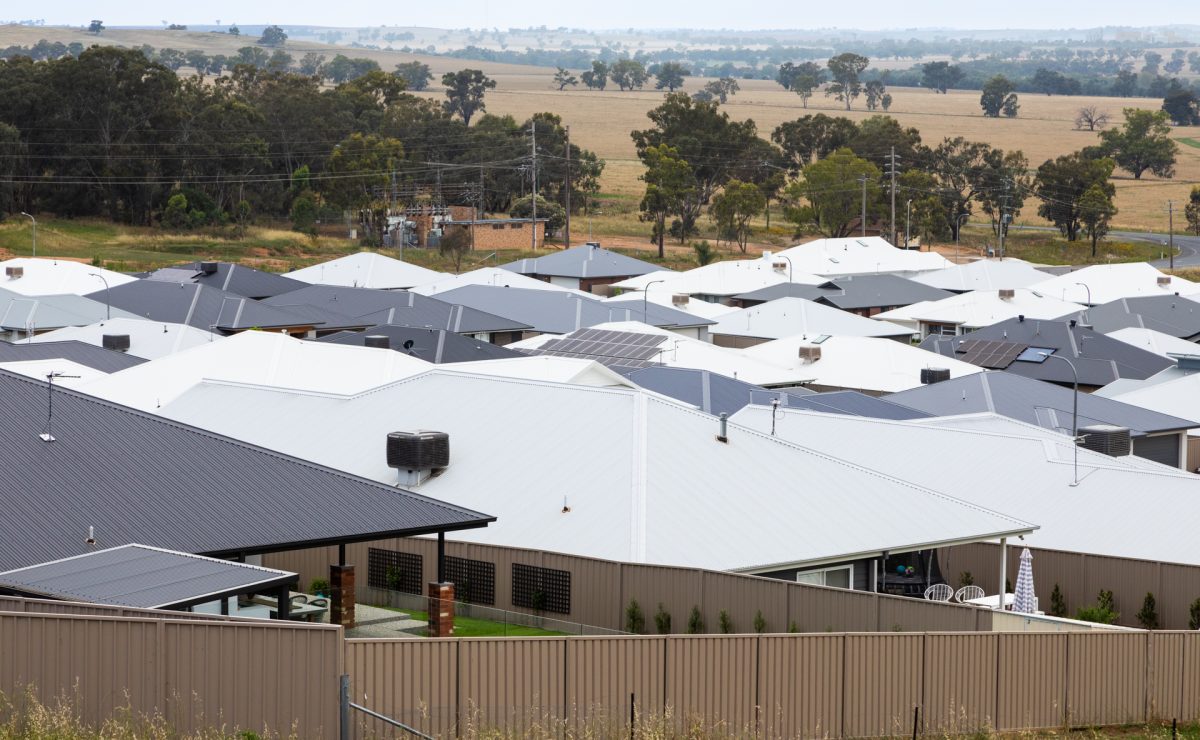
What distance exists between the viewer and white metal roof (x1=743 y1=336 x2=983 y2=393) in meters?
56.7

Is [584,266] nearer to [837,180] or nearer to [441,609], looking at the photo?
[837,180]

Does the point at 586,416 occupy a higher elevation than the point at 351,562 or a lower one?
higher

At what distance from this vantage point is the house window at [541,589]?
26.3 meters

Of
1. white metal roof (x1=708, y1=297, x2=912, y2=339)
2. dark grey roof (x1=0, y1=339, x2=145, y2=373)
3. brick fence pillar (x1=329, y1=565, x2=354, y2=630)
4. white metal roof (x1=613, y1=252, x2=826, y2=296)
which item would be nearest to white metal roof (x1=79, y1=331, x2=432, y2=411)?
dark grey roof (x1=0, y1=339, x2=145, y2=373)

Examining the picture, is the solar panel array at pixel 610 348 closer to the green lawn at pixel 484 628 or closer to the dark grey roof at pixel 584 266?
the green lawn at pixel 484 628

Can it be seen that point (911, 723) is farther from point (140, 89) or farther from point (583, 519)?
point (140, 89)

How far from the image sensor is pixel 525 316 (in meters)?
71.9

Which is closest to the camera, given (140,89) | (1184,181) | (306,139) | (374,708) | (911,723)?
(374,708)

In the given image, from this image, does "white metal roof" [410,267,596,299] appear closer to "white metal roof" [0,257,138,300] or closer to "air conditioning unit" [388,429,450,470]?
"white metal roof" [0,257,138,300]

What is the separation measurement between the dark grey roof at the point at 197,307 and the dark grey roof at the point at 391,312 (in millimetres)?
2209

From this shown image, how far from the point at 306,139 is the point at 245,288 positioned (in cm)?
5174

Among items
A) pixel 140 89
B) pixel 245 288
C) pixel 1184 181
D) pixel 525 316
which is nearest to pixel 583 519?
pixel 525 316

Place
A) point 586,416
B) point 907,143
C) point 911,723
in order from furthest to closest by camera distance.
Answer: point 907,143 → point 586,416 → point 911,723

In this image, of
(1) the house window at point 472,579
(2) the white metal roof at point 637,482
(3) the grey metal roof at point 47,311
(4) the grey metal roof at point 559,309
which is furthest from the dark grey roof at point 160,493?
(4) the grey metal roof at point 559,309
